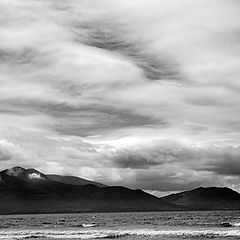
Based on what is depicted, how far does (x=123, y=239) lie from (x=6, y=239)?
24057 mm

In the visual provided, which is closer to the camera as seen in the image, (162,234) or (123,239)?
(123,239)

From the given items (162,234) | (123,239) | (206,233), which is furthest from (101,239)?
(206,233)

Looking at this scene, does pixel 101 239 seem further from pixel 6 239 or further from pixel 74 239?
pixel 6 239

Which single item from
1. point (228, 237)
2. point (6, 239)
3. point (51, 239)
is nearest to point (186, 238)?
point (228, 237)

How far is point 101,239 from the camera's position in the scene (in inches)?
3831

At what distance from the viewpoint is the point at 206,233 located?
337 ft

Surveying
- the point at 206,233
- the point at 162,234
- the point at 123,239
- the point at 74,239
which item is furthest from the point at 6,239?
the point at 206,233

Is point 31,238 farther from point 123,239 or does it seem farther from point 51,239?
point 123,239

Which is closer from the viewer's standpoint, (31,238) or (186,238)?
(186,238)

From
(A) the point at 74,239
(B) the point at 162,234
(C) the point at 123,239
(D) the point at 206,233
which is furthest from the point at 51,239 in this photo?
(D) the point at 206,233

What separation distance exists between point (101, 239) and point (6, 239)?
19.6 metres

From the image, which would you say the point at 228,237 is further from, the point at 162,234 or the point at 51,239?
the point at 51,239

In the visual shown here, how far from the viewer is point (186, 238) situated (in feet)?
310

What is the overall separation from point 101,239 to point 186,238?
642 inches
